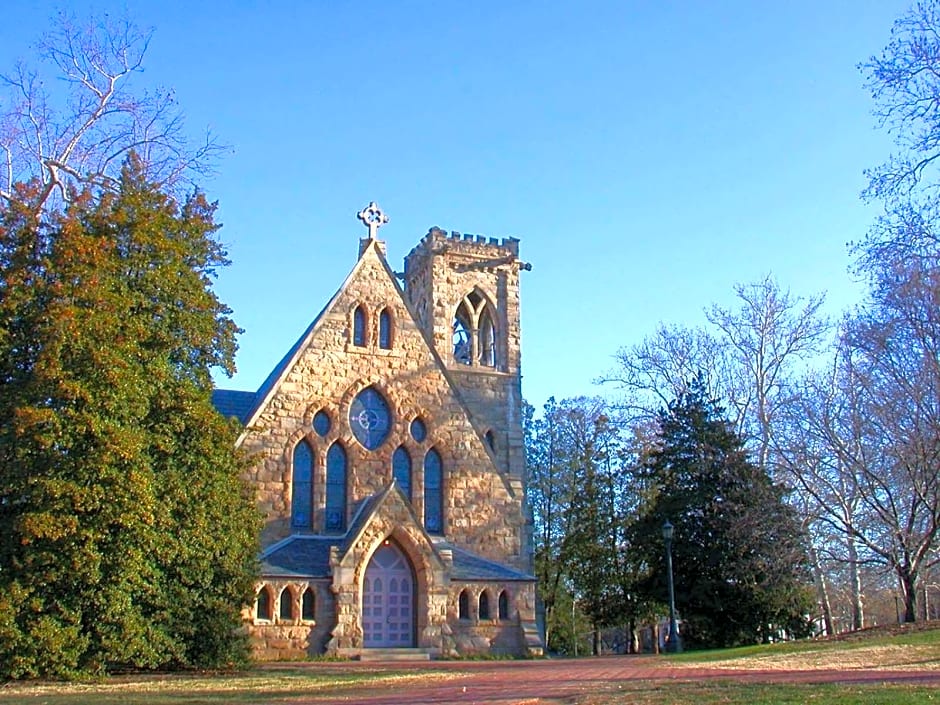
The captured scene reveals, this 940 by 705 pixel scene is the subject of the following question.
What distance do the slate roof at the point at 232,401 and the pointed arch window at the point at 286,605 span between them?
7.74m

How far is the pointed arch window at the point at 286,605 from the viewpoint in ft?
87.4

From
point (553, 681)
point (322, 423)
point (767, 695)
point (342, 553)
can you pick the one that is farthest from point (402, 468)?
point (767, 695)

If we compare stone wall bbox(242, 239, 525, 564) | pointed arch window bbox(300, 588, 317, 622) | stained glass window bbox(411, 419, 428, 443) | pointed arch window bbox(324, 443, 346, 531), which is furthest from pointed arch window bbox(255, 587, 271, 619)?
stained glass window bbox(411, 419, 428, 443)

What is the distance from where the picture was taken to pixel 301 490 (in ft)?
96.5

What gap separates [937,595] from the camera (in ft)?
214

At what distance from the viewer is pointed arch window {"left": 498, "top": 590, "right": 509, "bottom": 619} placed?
96.5ft

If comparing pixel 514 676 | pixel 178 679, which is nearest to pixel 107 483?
pixel 178 679

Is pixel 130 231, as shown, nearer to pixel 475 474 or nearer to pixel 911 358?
pixel 475 474

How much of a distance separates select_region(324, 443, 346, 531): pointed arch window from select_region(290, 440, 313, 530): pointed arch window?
1.73 feet

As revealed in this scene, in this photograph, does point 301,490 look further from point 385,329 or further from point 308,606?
point 385,329

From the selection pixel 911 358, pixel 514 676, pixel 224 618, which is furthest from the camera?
pixel 911 358

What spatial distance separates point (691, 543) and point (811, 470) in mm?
6276

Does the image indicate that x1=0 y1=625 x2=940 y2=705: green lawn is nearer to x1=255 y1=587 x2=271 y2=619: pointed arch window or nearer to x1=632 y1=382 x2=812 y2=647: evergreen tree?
x1=255 y1=587 x2=271 y2=619: pointed arch window

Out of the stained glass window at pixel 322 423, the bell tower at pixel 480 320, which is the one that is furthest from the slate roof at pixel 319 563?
the bell tower at pixel 480 320
